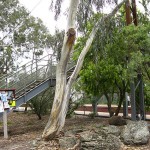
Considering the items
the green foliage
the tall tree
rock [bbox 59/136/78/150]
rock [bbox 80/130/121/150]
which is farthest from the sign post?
the tall tree

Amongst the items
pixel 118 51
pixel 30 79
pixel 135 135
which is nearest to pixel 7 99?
pixel 30 79

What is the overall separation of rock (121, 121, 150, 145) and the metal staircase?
545cm

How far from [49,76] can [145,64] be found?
17.6ft

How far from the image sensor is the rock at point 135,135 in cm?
1004

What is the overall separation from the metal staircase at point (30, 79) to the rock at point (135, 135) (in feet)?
17.9

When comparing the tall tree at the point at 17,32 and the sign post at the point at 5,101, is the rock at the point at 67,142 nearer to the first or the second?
the sign post at the point at 5,101

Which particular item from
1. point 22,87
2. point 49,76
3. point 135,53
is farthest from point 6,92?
point 135,53

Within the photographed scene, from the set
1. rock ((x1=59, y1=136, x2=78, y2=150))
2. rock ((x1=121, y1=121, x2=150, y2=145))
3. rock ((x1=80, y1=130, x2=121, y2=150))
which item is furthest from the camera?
rock ((x1=121, y1=121, x2=150, y2=145))

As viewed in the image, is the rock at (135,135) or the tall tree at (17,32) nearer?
the rock at (135,135)

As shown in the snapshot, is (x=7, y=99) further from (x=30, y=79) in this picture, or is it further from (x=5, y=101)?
(x=30, y=79)

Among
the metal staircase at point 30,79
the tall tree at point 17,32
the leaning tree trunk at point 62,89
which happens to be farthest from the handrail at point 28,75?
the tall tree at point 17,32

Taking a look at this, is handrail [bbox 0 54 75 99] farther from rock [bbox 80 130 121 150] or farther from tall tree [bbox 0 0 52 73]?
tall tree [bbox 0 0 52 73]

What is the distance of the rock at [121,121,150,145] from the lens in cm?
1004

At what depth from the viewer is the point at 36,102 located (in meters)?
19.7
